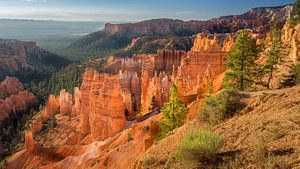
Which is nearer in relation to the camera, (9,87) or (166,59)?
(166,59)

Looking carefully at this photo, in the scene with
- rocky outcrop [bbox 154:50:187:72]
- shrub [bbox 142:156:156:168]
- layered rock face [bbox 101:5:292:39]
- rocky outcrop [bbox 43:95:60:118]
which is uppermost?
layered rock face [bbox 101:5:292:39]

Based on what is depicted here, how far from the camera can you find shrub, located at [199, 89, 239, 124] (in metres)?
13.8

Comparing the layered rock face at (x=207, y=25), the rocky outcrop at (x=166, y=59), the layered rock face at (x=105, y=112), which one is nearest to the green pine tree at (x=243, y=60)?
the layered rock face at (x=105, y=112)

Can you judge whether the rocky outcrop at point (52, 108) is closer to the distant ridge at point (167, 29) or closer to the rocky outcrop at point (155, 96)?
the rocky outcrop at point (155, 96)

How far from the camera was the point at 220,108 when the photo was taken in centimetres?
1390

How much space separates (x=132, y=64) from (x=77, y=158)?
4682cm

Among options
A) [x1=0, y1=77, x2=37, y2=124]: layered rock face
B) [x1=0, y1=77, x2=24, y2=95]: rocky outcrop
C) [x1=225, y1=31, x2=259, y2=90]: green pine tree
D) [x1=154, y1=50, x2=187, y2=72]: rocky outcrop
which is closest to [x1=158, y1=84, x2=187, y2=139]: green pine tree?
[x1=225, y1=31, x2=259, y2=90]: green pine tree

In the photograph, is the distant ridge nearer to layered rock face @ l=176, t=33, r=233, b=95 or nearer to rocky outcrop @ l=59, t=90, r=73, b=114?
rocky outcrop @ l=59, t=90, r=73, b=114

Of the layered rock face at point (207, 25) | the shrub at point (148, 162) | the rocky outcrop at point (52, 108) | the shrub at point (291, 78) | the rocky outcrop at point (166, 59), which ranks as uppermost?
the layered rock face at point (207, 25)

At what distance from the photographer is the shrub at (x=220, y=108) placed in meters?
13.8

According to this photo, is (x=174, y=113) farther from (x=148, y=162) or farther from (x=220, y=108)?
(x=148, y=162)

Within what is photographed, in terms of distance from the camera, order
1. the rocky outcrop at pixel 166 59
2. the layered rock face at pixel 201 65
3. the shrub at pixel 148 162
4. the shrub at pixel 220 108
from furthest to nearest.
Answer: the rocky outcrop at pixel 166 59
the layered rock face at pixel 201 65
the shrub at pixel 220 108
the shrub at pixel 148 162

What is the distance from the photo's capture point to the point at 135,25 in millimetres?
199500

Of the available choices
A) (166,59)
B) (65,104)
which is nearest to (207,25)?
(166,59)
